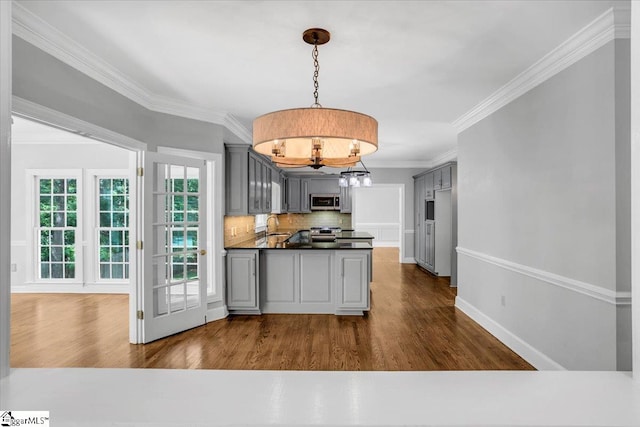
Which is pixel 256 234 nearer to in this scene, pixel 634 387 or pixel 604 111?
pixel 604 111

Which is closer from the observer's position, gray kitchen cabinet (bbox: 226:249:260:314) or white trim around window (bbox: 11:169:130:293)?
gray kitchen cabinet (bbox: 226:249:260:314)

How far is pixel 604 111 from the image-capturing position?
2.24 meters

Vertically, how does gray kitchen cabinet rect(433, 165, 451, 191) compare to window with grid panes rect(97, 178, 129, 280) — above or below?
above

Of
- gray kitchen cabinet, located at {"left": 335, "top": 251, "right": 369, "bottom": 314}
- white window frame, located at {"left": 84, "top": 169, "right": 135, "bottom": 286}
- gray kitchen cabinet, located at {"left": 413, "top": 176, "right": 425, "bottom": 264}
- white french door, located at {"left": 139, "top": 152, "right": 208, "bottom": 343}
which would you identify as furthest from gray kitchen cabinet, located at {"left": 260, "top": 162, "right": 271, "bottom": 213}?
gray kitchen cabinet, located at {"left": 413, "top": 176, "right": 425, "bottom": 264}

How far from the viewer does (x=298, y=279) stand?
177 inches

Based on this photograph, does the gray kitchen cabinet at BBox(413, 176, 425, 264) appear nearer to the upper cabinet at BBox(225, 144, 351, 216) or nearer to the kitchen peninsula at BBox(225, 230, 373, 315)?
the upper cabinet at BBox(225, 144, 351, 216)

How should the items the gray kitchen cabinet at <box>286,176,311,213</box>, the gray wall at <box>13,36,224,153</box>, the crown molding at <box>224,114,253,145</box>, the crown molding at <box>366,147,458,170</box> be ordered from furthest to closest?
the gray kitchen cabinet at <box>286,176,311,213</box>
the crown molding at <box>366,147,458,170</box>
the crown molding at <box>224,114,253,145</box>
the gray wall at <box>13,36,224,153</box>

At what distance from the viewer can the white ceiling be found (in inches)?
83.8

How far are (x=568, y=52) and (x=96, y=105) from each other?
377 centimetres

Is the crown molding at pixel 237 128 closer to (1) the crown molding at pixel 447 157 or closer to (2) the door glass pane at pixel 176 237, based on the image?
(2) the door glass pane at pixel 176 237

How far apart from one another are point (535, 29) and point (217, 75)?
255 cm

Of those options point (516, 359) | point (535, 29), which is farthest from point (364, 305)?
point (535, 29)

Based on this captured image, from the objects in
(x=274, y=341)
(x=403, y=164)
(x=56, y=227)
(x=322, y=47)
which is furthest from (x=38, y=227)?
(x=403, y=164)

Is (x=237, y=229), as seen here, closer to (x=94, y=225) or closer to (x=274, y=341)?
(x=274, y=341)
